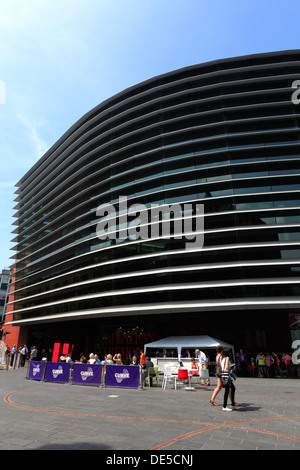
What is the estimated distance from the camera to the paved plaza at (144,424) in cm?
554

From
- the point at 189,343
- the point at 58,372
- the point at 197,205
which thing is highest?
the point at 197,205

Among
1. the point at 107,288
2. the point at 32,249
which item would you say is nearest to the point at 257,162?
the point at 107,288

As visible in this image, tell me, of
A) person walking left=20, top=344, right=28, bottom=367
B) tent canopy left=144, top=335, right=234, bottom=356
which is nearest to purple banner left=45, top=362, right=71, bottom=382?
tent canopy left=144, top=335, right=234, bottom=356

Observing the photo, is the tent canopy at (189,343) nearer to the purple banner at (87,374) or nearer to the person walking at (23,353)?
the purple banner at (87,374)

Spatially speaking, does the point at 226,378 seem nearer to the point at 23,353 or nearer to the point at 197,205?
the point at 197,205

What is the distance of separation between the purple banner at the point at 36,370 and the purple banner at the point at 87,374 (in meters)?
2.79

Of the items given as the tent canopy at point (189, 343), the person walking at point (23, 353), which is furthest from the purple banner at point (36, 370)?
the person walking at point (23, 353)

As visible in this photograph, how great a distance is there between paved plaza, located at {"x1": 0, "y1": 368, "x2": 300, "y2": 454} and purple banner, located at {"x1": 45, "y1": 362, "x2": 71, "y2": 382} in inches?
187

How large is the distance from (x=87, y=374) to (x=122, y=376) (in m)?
2.13

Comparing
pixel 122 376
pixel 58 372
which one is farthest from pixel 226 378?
pixel 58 372

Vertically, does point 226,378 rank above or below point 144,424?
above

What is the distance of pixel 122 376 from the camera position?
47.1 ft

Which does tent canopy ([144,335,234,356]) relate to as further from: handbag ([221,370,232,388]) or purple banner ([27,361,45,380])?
handbag ([221,370,232,388])

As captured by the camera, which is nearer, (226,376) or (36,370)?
(226,376)
